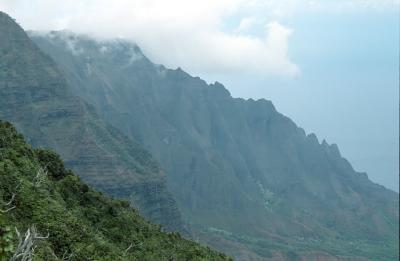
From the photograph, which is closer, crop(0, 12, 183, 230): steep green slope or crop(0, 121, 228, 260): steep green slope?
crop(0, 121, 228, 260): steep green slope

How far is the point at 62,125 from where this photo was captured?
17600 cm

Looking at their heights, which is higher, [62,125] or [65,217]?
[62,125]

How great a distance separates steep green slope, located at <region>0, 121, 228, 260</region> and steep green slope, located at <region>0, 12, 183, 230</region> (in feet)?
364

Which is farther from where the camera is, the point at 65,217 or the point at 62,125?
the point at 62,125

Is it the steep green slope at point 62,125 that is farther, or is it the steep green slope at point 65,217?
the steep green slope at point 62,125

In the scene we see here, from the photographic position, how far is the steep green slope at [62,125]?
169375mm

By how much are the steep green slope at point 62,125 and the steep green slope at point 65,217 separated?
364 feet

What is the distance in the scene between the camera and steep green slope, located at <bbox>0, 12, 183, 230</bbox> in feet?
556

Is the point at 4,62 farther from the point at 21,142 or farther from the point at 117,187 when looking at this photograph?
the point at 21,142

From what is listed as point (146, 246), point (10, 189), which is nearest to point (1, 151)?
point (10, 189)

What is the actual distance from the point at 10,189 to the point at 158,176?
5723 inches

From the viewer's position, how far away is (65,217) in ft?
132

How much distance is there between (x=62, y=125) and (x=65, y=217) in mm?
138855

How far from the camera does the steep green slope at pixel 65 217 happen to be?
38.2m
